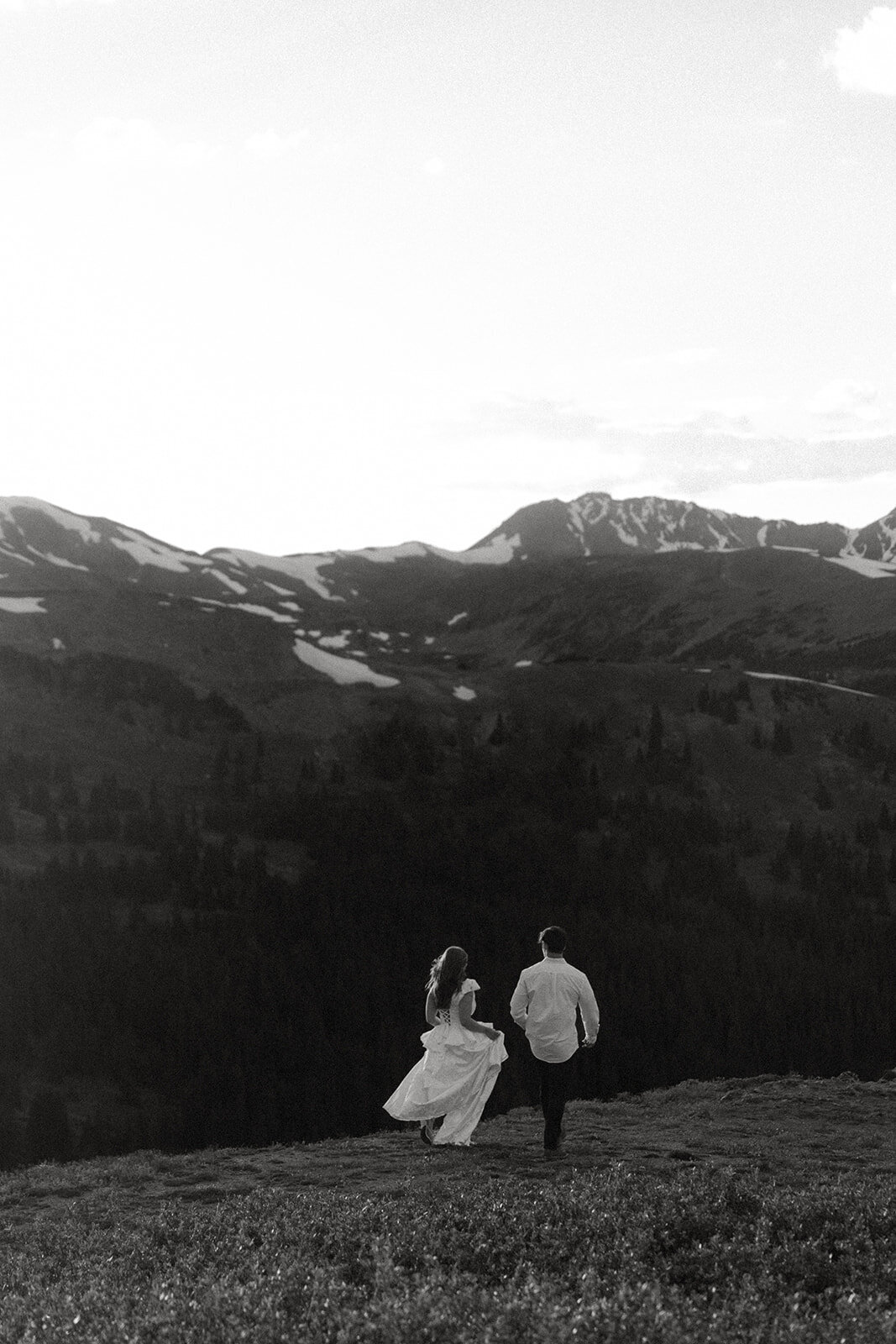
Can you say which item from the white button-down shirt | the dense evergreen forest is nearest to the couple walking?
the white button-down shirt

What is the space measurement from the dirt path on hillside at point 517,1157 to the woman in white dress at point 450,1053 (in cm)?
81

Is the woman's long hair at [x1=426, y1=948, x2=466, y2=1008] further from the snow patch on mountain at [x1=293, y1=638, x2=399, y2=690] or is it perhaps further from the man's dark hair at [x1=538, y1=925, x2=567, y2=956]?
the snow patch on mountain at [x1=293, y1=638, x2=399, y2=690]

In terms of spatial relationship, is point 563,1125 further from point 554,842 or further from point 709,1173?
point 554,842

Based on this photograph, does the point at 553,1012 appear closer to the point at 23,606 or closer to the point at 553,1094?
the point at 553,1094

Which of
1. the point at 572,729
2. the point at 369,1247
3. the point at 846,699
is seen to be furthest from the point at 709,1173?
the point at 846,699

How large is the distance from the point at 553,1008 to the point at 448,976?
5.38 ft

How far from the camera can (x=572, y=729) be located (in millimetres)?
126875

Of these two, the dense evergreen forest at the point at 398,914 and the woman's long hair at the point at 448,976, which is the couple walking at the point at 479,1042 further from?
the dense evergreen forest at the point at 398,914

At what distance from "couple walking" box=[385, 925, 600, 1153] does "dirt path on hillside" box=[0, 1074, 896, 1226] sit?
623mm

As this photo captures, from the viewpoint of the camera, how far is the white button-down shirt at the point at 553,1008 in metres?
18.5

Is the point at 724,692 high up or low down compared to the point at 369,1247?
up

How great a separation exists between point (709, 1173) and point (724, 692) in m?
117

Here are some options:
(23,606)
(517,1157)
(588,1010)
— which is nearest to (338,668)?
(23,606)

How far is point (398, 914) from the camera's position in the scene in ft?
302
